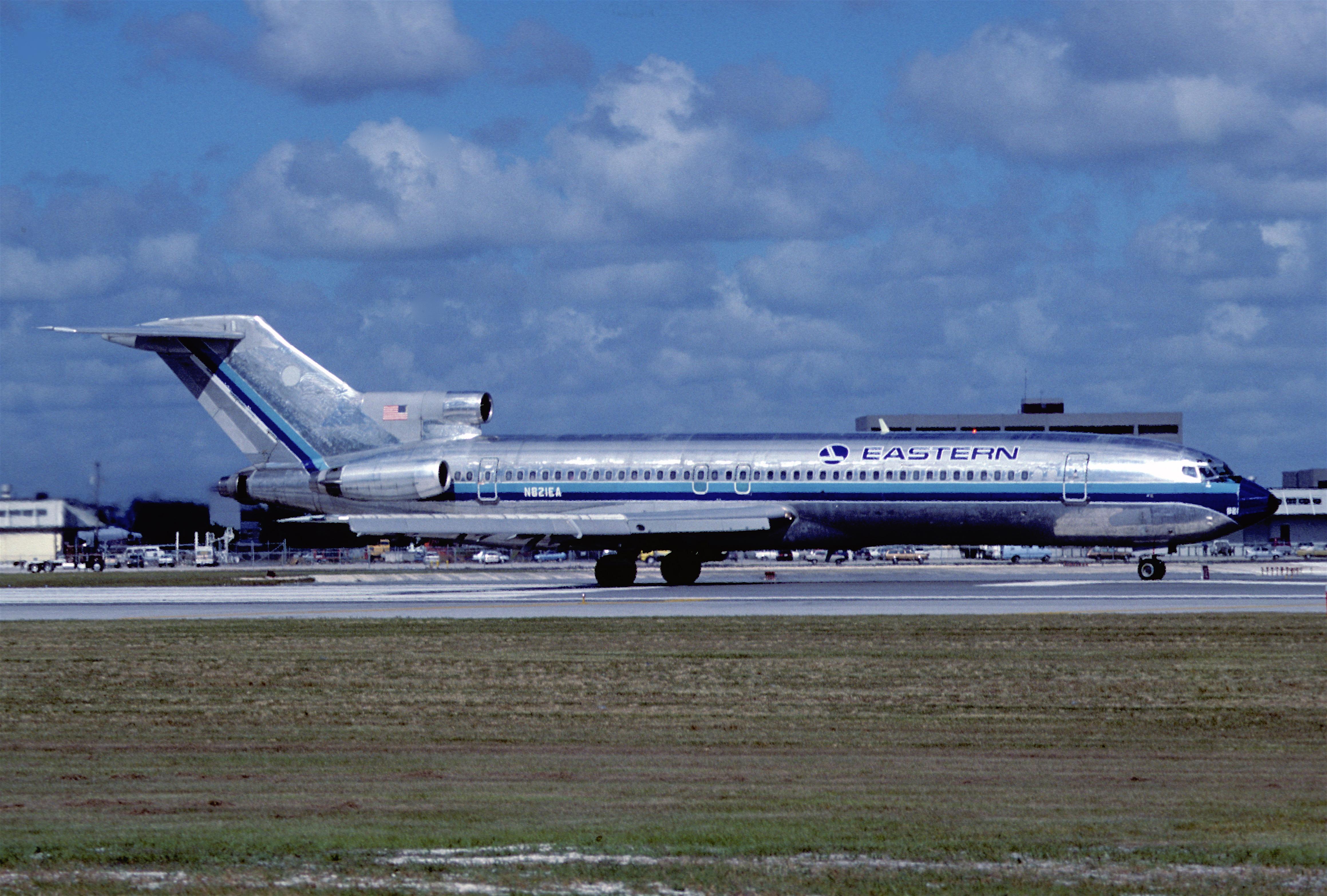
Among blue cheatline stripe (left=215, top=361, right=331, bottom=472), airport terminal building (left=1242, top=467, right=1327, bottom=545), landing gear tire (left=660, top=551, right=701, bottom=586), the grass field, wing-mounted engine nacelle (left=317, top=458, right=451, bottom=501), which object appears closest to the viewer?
the grass field

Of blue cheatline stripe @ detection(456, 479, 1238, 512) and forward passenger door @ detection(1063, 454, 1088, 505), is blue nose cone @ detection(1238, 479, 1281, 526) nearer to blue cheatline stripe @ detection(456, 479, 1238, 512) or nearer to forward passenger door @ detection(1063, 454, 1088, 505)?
blue cheatline stripe @ detection(456, 479, 1238, 512)

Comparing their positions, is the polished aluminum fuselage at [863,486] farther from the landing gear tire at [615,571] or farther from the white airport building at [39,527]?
the white airport building at [39,527]

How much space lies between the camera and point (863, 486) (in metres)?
49.0

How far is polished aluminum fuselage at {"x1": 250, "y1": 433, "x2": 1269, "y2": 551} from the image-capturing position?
4750cm

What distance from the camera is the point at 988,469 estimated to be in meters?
48.0

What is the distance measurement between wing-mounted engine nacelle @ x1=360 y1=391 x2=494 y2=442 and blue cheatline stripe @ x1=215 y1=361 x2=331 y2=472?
102 inches

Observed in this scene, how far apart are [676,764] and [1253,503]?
37351 mm

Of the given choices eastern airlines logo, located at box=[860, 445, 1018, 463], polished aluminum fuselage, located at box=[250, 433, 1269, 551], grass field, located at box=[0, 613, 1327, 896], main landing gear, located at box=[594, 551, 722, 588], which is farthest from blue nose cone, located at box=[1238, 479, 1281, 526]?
grass field, located at box=[0, 613, 1327, 896]

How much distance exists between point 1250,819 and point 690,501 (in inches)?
1545

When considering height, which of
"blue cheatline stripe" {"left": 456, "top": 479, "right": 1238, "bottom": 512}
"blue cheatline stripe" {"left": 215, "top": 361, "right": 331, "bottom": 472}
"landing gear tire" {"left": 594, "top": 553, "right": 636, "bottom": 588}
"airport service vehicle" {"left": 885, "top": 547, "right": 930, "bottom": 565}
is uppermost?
"blue cheatline stripe" {"left": 215, "top": 361, "right": 331, "bottom": 472}

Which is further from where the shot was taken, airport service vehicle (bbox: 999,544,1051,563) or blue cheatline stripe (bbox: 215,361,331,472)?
airport service vehicle (bbox: 999,544,1051,563)

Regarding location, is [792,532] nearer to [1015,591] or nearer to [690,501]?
[690,501]

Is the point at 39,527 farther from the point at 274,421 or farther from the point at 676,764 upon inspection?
the point at 676,764

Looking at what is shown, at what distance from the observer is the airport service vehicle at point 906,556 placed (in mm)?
106500
